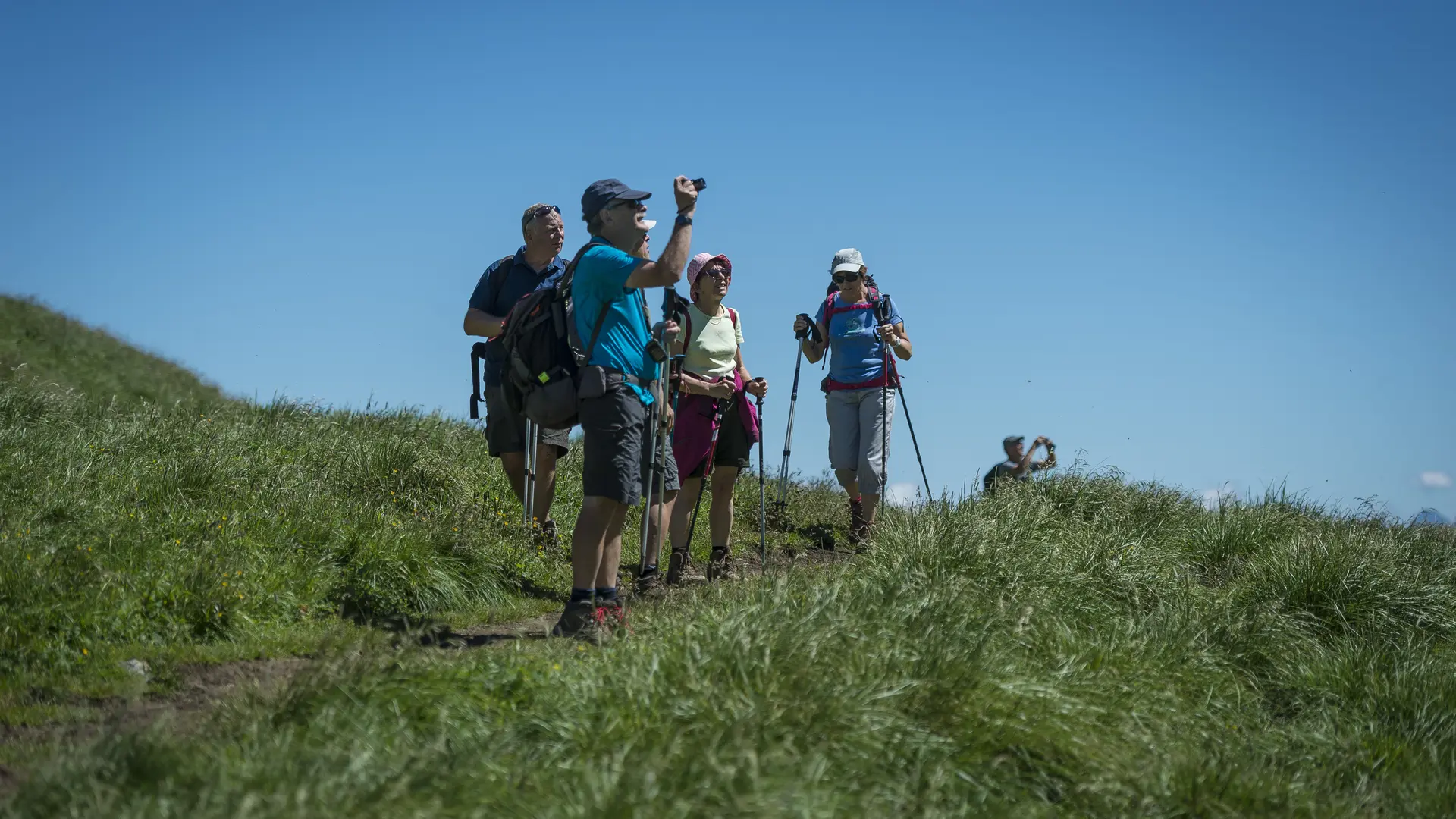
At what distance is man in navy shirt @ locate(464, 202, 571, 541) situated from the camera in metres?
8.48

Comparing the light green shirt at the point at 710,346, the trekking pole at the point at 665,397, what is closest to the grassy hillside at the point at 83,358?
the light green shirt at the point at 710,346

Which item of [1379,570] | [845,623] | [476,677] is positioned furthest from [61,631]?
[1379,570]

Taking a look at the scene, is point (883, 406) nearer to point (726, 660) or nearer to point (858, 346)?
point (858, 346)

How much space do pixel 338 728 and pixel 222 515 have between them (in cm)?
370

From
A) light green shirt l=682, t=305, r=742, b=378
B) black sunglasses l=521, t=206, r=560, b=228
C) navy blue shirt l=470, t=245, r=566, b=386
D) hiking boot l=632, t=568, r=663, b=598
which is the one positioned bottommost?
hiking boot l=632, t=568, r=663, b=598

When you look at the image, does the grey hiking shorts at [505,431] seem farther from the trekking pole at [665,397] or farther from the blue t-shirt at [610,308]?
the blue t-shirt at [610,308]

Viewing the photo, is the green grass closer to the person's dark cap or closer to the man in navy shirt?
the man in navy shirt

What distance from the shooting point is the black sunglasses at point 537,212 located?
8.59m

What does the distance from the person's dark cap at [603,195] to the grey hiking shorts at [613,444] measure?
3.05ft

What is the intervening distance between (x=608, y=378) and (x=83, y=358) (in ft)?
80.4

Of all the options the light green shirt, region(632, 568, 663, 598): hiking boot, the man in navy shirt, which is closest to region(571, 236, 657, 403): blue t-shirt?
region(632, 568, 663, 598): hiking boot

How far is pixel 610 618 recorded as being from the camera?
19.1 feet

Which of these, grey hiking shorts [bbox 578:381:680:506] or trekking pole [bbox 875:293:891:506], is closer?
grey hiking shorts [bbox 578:381:680:506]

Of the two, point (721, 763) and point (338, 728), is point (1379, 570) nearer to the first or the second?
point (721, 763)
